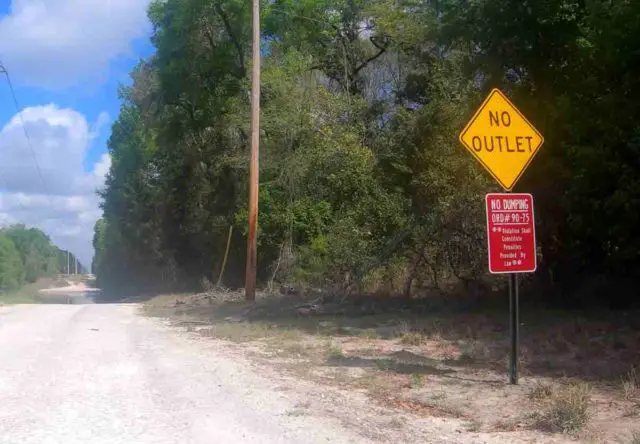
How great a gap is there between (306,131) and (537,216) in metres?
14.0

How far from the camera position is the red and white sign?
9047mm

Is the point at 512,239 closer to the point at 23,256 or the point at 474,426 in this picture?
the point at 474,426

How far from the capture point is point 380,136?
82.8ft

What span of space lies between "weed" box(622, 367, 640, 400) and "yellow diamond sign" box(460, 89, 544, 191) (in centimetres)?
296

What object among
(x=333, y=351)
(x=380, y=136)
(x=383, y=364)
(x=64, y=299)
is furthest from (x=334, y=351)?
(x=64, y=299)

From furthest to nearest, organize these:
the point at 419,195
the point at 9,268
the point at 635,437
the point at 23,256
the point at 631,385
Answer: the point at 23,256, the point at 9,268, the point at 419,195, the point at 631,385, the point at 635,437

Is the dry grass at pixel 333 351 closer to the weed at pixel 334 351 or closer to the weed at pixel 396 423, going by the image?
the weed at pixel 334 351

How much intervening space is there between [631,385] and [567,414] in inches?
66.6

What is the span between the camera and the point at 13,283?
7794 cm

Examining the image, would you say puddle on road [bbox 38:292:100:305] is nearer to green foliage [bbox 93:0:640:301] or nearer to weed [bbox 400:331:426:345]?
green foliage [bbox 93:0:640:301]

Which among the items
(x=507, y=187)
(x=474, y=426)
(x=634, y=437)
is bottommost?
(x=474, y=426)

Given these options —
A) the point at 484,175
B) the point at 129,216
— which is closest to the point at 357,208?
the point at 484,175

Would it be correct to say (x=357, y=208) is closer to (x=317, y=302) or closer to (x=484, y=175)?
(x=317, y=302)

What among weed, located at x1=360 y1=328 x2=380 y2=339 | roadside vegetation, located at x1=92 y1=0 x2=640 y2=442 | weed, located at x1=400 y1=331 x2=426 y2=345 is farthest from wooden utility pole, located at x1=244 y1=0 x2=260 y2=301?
weed, located at x1=400 y1=331 x2=426 y2=345
